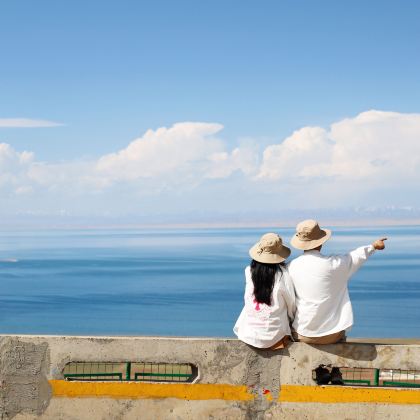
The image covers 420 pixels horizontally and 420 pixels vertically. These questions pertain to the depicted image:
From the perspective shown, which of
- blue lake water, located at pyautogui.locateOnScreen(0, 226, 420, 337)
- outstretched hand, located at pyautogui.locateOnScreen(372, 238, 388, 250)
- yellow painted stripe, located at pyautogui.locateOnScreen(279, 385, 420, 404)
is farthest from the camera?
blue lake water, located at pyautogui.locateOnScreen(0, 226, 420, 337)

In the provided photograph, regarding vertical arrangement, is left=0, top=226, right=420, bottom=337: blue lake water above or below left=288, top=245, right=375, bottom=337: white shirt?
below

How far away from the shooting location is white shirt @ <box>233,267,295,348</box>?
6.30 m

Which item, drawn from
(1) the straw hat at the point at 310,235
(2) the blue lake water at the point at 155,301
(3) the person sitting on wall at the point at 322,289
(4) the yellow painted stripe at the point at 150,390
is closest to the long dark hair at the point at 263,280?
(3) the person sitting on wall at the point at 322,289

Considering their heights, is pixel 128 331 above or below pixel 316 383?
below

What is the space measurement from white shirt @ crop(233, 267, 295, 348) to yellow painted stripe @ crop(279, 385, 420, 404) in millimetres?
488

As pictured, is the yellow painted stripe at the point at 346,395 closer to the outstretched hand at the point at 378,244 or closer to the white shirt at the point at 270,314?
the white shirt at the point at 270,314

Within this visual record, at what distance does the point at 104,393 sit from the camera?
6.58 m

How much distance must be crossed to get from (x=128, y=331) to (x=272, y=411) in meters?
60.9

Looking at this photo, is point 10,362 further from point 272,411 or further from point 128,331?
point 128,331

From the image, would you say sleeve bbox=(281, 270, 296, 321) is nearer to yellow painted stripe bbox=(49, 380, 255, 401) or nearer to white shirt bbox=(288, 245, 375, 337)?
white shirt bbox=(288, 245, 375, 337)

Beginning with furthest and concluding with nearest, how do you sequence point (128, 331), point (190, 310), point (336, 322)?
point (190, 310)
point (128, 331)
point (336, 322)

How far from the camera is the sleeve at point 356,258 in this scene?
6.26 m

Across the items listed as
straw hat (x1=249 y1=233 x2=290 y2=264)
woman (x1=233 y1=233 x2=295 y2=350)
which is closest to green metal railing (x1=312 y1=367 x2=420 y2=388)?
woman (x1=233 y1=233 x2=295 y2=350)

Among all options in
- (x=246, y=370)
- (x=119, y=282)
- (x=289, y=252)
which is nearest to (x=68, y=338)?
(x=246, y=370)
